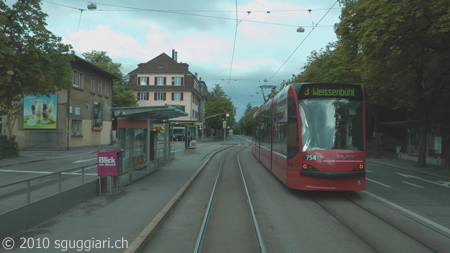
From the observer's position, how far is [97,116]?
37156 millimetres

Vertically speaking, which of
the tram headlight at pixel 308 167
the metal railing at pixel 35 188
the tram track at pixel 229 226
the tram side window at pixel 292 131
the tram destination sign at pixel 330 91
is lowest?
the tram track at pixel 229 226

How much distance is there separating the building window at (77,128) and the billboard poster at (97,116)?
2.44 metres

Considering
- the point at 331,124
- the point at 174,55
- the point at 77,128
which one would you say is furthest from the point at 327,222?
the point at 174,55

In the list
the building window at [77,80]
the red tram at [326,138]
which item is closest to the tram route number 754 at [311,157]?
the red tram at [326,138]

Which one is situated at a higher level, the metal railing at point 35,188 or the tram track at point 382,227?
the metal railing at point 35,188

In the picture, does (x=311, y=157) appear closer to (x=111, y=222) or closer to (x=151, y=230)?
(x=151, y=230)

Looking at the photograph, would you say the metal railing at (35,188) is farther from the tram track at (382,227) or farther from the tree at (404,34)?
the tree at (404,34)

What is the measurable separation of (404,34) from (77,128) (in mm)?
29177

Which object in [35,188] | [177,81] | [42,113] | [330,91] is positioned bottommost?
[35,188]

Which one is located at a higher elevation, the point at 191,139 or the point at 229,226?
the point at 191,139

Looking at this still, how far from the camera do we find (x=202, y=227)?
6543mm

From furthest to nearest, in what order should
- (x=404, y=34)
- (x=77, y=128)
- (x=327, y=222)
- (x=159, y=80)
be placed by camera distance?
1. (x=159, y=80)
2. (x=77, y=128)
3. (x=404, y=34)
4. (x=327, y=222)

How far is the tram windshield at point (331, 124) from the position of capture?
30.1ft

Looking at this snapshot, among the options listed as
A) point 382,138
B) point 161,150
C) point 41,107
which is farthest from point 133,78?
point 161,150
